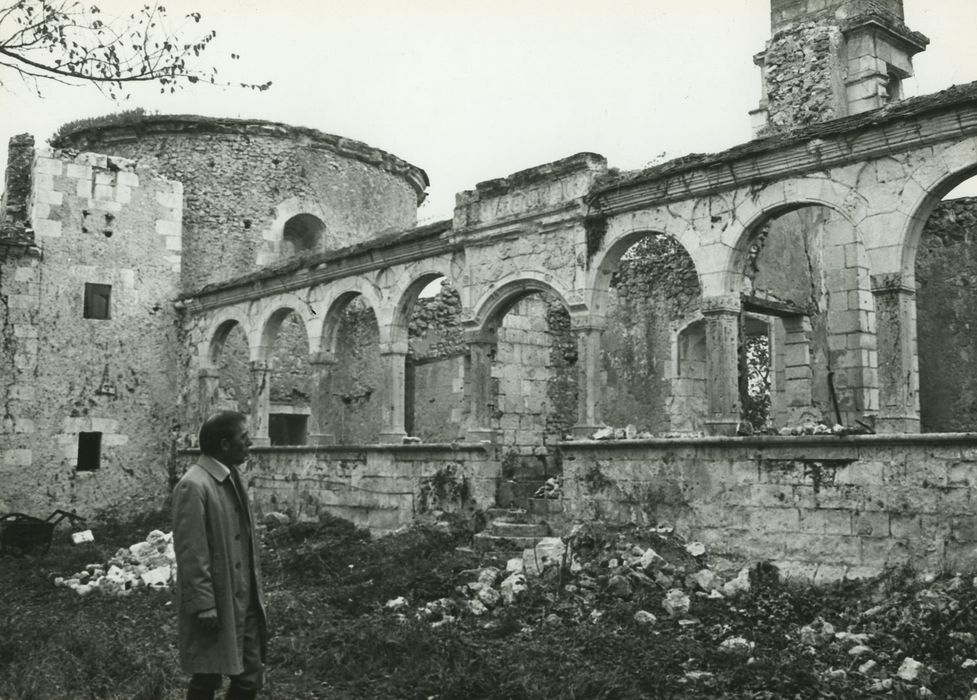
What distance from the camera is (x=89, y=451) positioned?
55.3 feet

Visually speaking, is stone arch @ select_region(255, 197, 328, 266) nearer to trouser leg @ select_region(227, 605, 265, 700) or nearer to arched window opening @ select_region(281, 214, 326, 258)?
arched window opening @ select_region(281, 214, 326, 258)

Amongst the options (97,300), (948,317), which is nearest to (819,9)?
(948,317)

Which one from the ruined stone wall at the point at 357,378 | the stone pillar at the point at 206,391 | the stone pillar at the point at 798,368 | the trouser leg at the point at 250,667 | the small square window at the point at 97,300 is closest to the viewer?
the trouser leg at the point at 250,667

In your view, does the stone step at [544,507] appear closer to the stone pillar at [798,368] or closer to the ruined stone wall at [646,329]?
the stone pillar at [798,368]

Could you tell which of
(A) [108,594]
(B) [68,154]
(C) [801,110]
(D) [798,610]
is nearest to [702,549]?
(D) [798,610]

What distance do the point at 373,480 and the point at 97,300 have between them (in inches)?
271

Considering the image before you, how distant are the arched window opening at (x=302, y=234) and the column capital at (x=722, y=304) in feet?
38.4

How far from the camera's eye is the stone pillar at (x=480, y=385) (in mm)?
12133

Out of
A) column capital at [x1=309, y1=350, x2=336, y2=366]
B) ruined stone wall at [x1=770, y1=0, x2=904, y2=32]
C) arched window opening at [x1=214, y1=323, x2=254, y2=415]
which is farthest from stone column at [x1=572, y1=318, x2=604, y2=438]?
arched window opening at [x1=214, y1=323, x2=254, y2=415]

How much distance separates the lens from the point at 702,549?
29.8 ft

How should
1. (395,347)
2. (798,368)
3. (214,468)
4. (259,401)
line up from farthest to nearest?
(259,401) < (395,347) < (798,368) < (214,468)

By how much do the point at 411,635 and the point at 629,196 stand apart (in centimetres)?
544

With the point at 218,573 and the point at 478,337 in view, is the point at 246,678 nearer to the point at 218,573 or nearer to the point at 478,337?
the point at 218,573

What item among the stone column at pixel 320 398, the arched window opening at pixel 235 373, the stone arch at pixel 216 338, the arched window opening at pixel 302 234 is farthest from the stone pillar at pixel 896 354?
the arched window opening at pixel 302 234
